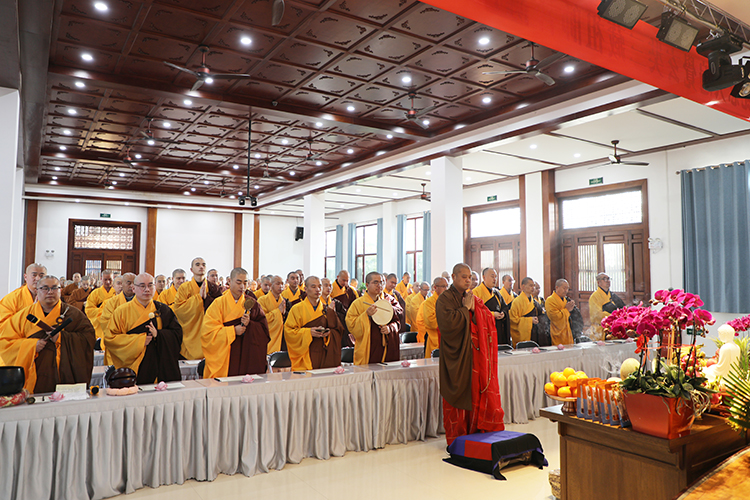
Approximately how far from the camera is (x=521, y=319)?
293 inches

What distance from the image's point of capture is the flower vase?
216 cm

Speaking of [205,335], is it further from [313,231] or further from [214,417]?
[313,231]

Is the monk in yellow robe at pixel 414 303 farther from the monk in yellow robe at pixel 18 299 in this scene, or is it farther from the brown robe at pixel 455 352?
the monk in yellow robe at pixel 18 299

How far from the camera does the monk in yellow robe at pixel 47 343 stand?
3.93 m

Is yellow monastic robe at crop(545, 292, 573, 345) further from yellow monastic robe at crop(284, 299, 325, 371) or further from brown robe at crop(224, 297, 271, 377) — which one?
brown robe at crop(224, 297, 271, 377)

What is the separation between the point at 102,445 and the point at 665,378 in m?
3.49

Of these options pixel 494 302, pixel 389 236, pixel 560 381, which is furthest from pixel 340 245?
pixel 560 381

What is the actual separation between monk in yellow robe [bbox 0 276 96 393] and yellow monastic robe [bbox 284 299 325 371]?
76.1 inches

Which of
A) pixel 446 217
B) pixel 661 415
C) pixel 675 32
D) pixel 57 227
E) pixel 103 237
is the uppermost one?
pixel 675 32

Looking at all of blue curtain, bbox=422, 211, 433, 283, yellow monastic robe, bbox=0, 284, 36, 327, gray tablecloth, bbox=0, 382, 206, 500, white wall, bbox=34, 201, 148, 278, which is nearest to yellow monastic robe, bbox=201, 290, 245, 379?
gray tablecloth, bbox=0, 382, 206, 500

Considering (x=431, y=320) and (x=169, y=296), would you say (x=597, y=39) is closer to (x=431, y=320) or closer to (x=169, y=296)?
(x=431, y=320)

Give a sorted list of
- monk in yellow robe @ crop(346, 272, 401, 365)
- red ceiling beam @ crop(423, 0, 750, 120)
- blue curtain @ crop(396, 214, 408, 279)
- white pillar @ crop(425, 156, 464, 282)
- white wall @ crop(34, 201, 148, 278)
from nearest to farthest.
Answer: red ceiling beam @ crop(423, 0, 750, 120) < monk in yellow robe @ crop(346, 272, 401, 365) < white pillar @ crop(425, 156, 464, 282) < white wall @ crop(34, 201, 148, 278) < blue curtain @ crop(396, 214, 408, 279)

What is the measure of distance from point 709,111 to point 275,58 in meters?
6.32

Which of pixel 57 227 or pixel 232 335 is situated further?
pixel 57 227
